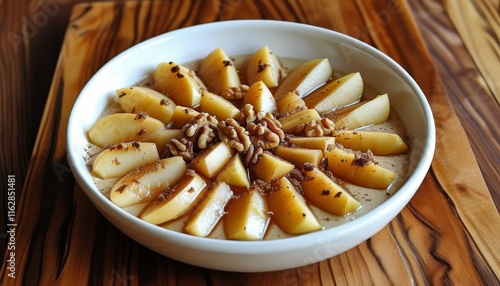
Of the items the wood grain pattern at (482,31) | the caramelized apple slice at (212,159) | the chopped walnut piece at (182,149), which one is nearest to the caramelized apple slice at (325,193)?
the caramelized apple slice at (212,159)

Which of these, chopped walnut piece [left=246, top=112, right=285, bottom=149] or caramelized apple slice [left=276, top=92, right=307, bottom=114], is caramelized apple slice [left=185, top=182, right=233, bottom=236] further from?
caramelized apple slice [left=276, top=92, right=307, bottom=114]

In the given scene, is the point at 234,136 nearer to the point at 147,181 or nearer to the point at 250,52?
the point at 147,181

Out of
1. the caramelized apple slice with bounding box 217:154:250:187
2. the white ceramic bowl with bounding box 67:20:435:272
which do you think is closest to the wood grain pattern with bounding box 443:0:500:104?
the white ceramic bowl with bounding box 67:20:435:272

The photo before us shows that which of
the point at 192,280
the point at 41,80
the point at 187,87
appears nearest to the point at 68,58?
the point at 41,80

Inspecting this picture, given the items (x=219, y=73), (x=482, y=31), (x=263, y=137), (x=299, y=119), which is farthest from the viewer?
(x=482, y=31)

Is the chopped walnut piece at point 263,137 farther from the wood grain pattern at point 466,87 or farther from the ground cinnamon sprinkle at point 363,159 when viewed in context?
the wood grain pattern at point 466,87

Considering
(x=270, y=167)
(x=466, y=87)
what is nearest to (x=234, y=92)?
(x=270, y=167)
